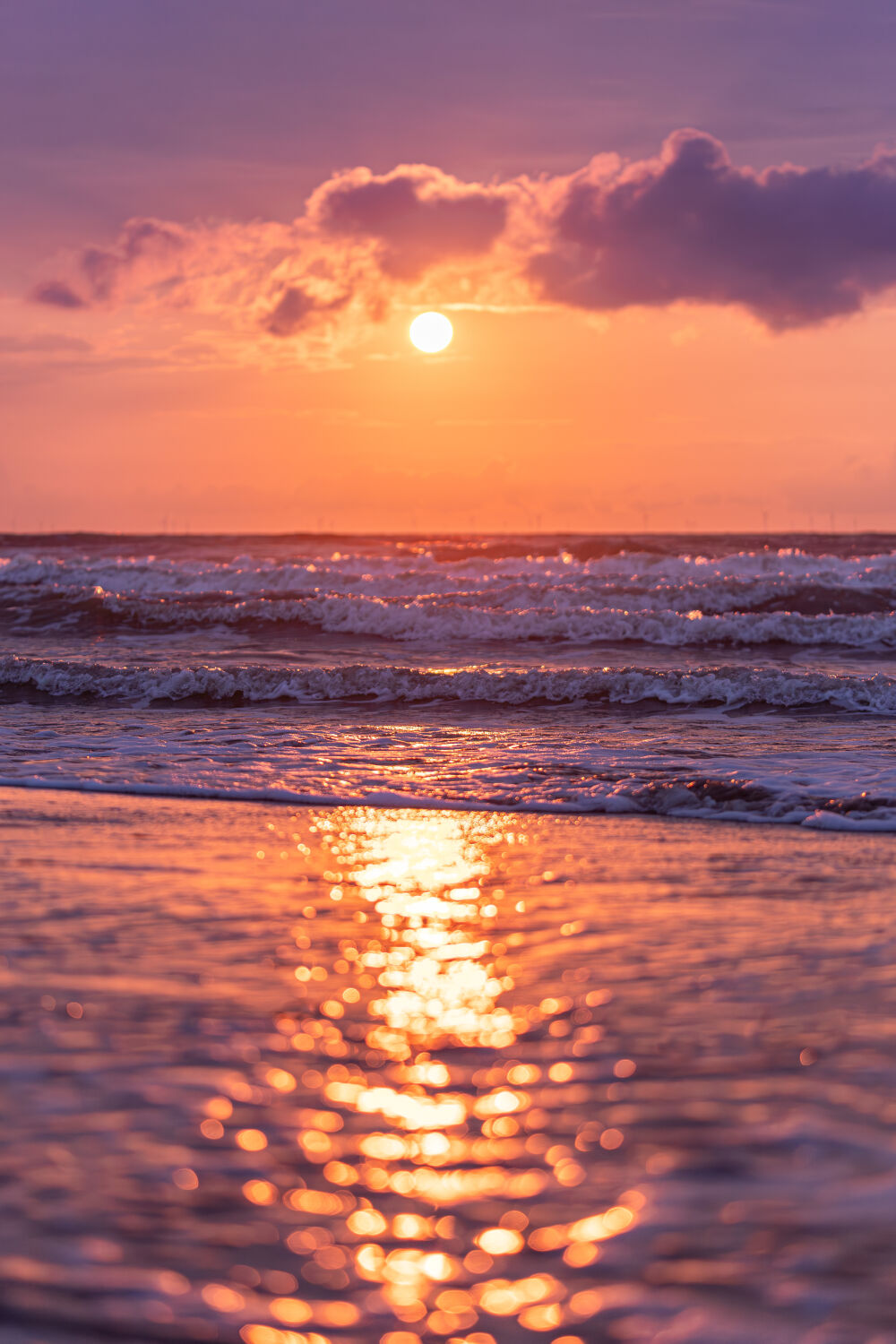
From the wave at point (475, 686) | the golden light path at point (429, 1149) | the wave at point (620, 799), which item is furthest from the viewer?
the wave at point (475, 686)

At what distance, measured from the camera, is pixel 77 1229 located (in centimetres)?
271

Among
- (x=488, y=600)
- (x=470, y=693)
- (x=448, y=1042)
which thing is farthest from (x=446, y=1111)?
(x=488, y=600)

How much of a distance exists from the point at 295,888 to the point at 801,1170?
3361 mm

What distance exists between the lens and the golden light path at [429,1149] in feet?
8.12

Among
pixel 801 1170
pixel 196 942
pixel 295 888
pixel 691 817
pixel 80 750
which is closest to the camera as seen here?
pixel 801 1170

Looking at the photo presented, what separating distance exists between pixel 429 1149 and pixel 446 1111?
0.72 feet

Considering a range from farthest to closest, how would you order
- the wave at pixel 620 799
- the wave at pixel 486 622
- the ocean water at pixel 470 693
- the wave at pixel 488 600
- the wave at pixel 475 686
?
1. the wave at pixel 488 600
2. the wave at pixel 486 622
3. the wave at pixel 475 686
4. the ocean water at pixel 470 693
5. the wave at pixel 620 799

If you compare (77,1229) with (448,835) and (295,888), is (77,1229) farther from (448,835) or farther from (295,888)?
(448,835)

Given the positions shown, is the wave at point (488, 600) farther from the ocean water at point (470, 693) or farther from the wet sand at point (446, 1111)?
the wet sand at point (446, 1111)

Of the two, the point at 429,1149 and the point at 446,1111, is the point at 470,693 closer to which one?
the point at 446,1111

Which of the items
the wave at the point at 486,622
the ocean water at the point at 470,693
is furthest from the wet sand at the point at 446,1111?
the wave at the point at 486,622

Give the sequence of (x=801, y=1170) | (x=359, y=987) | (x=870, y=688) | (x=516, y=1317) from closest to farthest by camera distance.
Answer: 1. (x=516, y=1317)
2. (x=801, y=1170)
3. (x=359, y=987)
4. (x=870, y=688)

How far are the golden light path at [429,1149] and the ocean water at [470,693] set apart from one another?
4104mm

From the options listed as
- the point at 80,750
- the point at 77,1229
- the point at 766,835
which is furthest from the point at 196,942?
the point at 80,750
